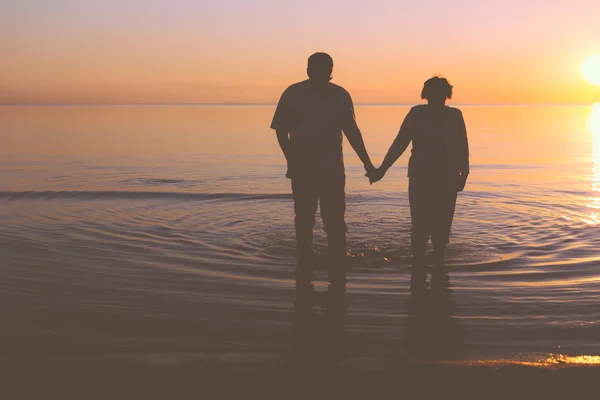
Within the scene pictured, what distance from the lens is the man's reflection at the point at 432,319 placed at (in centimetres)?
428

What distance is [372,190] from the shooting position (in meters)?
14.0

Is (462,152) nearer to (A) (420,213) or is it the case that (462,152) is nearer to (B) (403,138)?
(B) (403,138)

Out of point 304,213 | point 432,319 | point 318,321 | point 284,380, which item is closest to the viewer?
point 284,380

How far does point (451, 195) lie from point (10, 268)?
4.41 m

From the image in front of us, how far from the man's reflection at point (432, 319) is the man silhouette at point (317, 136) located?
95 cm

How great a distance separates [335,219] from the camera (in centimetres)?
676

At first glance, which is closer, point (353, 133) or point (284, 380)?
point (284, 380)

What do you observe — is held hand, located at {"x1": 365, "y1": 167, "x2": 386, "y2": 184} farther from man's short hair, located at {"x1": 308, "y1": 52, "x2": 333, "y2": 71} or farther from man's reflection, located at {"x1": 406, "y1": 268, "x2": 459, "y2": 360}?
man's short hair, located at {"x1": 308, "y1": 52, "x2": 333, "y2": 71}

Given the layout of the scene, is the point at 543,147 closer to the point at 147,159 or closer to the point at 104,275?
the point at 147,159

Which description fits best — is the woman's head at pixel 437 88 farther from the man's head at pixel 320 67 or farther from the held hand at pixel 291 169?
the held hand at pixel 291 169

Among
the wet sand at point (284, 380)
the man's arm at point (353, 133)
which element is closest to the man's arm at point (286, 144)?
the man's arm at point (353, 133)

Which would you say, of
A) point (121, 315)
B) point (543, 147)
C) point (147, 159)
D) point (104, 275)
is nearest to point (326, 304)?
point (121, 315)

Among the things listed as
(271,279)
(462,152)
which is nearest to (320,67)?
(462,152)

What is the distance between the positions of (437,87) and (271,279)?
2399 millimetres
